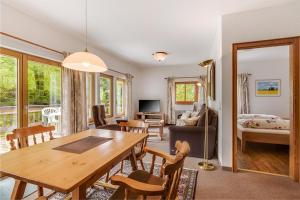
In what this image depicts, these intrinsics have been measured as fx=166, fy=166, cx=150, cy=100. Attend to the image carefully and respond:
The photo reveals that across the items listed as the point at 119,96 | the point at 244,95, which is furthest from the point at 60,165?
the point at 244,95

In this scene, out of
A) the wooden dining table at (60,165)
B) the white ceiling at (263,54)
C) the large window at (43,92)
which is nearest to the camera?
the wooden dining table at (60,165)

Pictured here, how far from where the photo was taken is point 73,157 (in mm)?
1330

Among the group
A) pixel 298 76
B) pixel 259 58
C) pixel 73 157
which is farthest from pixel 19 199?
pixel 259 58

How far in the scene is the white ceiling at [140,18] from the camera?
2410mm

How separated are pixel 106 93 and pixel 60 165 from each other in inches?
176

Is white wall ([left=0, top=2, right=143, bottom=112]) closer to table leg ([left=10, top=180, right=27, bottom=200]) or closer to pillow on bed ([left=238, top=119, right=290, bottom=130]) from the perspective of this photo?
table leg ([left=10, top=180, right=27, bottom=200])

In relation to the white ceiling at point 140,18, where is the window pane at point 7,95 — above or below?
below

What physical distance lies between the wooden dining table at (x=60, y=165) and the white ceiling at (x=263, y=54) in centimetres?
496

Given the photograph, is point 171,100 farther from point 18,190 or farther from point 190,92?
point 18,190

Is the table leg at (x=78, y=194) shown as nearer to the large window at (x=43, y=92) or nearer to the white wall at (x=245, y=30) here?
the white wall at (x=245, y=30)

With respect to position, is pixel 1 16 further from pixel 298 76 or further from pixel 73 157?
pixel 298 76

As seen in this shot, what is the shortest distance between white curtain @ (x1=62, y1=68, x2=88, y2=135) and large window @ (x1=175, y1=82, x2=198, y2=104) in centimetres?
433

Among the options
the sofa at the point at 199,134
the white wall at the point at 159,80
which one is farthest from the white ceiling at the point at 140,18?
the white wall at the point at 159,80

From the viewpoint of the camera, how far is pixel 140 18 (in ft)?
9.42
